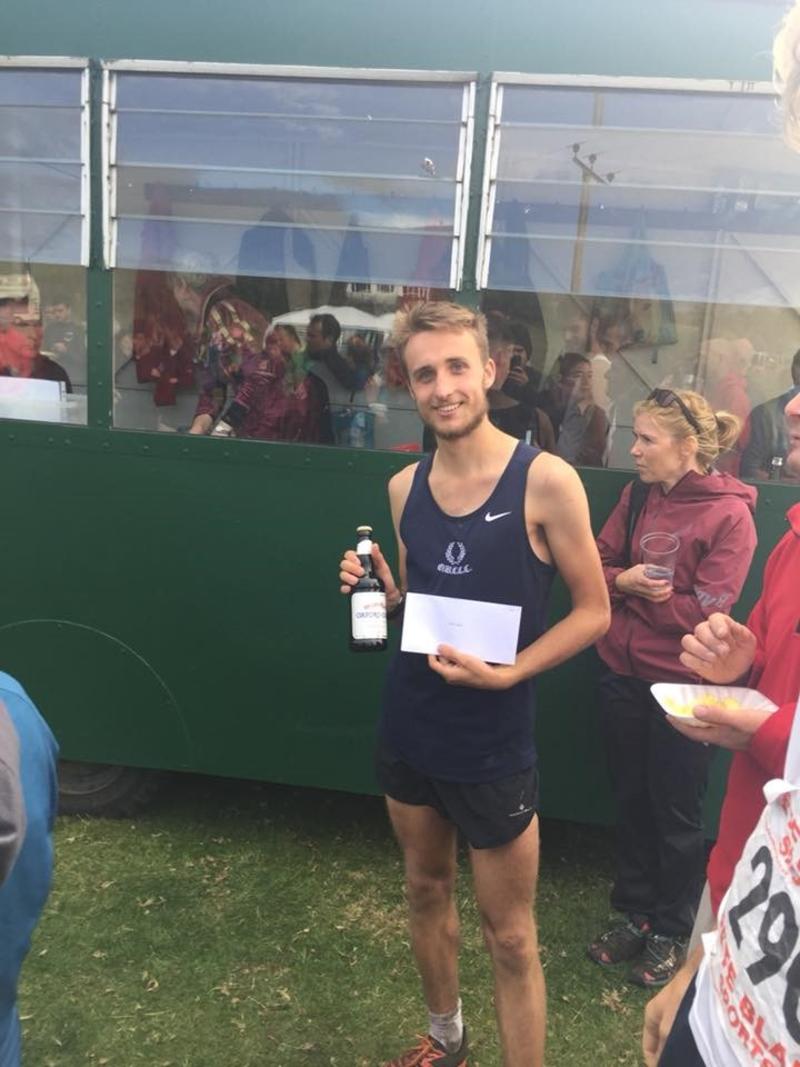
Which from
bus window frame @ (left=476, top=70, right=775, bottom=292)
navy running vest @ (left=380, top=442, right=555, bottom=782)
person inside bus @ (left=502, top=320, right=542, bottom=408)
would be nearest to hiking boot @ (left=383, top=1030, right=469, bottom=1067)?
navy running vest @ (left=380, top=442, right=555, bottom=782)

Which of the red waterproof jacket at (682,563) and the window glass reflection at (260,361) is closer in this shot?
the red waterproof jacket at (682,563)

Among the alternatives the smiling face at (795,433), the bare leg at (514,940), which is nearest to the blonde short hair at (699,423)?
the smiling face at (795,433)

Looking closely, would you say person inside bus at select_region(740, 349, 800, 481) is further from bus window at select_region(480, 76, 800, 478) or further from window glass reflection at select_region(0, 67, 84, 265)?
window glass reflection at select_region(0, 67, 84, 265)

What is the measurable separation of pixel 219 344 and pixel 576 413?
1.21m

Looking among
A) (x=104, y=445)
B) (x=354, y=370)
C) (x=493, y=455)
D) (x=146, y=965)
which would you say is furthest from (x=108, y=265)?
(x=146, y=965)

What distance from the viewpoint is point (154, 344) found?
2.87 meters

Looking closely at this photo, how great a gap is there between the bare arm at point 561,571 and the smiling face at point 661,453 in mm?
693

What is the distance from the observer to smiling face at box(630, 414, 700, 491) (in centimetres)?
250

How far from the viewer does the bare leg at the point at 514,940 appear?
199 cm

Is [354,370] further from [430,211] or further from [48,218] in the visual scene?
[48,218]

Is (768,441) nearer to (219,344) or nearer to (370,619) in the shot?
(370,619)

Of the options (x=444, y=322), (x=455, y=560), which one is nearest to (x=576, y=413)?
(x=444, y=322)

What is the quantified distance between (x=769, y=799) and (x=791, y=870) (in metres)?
0.09

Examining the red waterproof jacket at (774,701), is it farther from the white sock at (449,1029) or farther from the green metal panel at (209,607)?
the green metal panel at (209,607)
